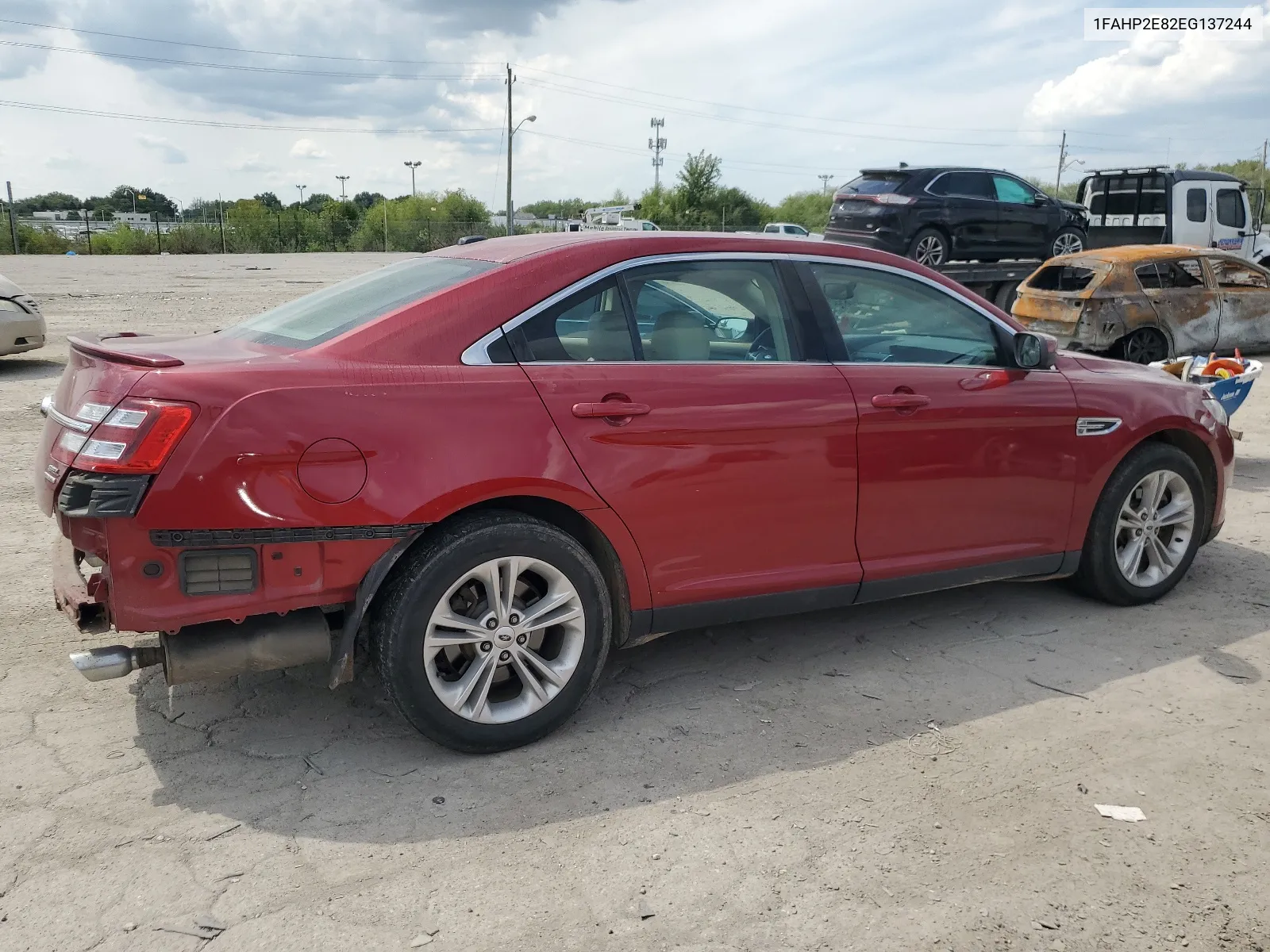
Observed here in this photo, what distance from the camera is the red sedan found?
3.05m

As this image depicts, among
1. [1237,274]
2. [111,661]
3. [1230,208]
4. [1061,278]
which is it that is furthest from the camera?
[1230,208]

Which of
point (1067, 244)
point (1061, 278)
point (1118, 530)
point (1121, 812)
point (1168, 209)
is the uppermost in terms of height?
point (1168, 209)

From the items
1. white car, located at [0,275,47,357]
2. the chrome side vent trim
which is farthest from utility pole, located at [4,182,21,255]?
the chrome side vent trim

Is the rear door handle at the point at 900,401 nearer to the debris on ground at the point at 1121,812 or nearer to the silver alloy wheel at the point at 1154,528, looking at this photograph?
the silver alloy wheel at the point at 1154,528

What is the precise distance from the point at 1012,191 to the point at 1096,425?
1300cm

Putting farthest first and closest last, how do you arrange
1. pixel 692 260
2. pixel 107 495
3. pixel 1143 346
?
pixel 1143 346
pixel 692 260
pixel 107 495

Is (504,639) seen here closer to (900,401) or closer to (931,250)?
(900,401)

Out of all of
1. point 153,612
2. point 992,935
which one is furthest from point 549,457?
point 992,935

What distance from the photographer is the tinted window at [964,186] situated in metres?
15.5

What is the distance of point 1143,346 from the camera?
11328 mm

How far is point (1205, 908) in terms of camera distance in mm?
2770

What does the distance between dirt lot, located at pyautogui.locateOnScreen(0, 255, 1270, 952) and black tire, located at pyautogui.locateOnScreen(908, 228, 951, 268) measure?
11.4 metres

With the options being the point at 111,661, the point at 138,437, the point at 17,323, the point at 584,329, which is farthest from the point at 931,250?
the point at 111,661

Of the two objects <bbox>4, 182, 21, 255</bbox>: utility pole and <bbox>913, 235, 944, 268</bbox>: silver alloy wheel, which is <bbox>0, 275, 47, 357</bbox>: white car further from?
<bbox>4, 182, 21, 255</bbox>: utility pole
